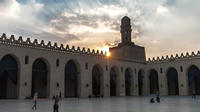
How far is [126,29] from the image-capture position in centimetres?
5744

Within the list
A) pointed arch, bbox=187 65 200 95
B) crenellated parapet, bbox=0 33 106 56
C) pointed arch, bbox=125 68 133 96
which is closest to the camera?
crenellated parapet, bbox=0 33 106 56

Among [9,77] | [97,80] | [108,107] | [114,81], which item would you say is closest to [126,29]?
[114,81]

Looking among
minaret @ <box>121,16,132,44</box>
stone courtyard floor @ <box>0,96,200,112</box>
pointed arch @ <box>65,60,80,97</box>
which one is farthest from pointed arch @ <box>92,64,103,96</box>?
stone courtyard floor @ <box>0,96,200,112</box>

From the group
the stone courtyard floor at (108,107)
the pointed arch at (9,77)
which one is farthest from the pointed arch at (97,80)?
the stone courtyard floor at (108,107)

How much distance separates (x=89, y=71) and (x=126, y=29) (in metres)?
19.8

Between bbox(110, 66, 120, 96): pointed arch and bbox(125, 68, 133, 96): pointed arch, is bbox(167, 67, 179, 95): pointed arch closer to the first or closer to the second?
bbox(125, 68, 133, 96): pointed arch

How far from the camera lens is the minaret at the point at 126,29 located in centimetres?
5719

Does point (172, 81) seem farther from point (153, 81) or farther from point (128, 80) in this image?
point (128, 80)

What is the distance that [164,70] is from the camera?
52.8 meters

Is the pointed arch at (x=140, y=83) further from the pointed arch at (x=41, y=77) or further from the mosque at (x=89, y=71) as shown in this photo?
the pointed arch at (x=41, y=77)

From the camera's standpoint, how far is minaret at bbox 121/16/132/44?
188 feet

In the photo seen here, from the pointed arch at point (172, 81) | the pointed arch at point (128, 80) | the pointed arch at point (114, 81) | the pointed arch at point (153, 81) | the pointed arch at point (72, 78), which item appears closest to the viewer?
the pointed arch at point (72, 78)

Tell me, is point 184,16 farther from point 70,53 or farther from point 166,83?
point 166,83

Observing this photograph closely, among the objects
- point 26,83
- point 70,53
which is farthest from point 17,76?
point 70,53
